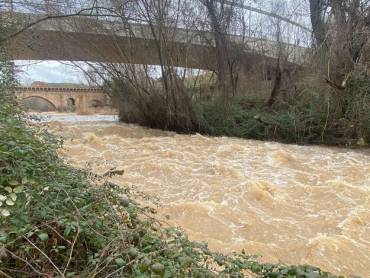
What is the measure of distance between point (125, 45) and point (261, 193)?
10070mm

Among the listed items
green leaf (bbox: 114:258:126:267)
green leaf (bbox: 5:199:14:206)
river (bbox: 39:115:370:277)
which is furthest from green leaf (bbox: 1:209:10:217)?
river (bbox: 39:115:370:277)

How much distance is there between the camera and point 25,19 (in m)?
9.58

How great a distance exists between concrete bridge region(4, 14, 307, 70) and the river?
424 cm

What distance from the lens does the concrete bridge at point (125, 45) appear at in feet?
47.5

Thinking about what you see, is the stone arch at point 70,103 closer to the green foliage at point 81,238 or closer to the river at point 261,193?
the river at point 261,193

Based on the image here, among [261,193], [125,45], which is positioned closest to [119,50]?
[125,45]

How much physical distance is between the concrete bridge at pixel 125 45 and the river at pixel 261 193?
4.24m

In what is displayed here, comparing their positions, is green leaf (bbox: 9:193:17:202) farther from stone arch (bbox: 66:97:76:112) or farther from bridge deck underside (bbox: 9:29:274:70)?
stone arch (bbox: 66:97:76:112)

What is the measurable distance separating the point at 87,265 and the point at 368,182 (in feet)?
22.9

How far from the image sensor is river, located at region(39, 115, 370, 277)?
191 inches

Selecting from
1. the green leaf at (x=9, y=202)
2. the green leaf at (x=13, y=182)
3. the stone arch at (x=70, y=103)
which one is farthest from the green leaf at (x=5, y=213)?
the stone arch at (x=70, y=103)

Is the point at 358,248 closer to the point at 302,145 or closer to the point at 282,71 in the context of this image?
the point at 302,145

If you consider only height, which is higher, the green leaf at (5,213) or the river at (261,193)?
the green leaf at (5,213)

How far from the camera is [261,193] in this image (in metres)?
6.77
